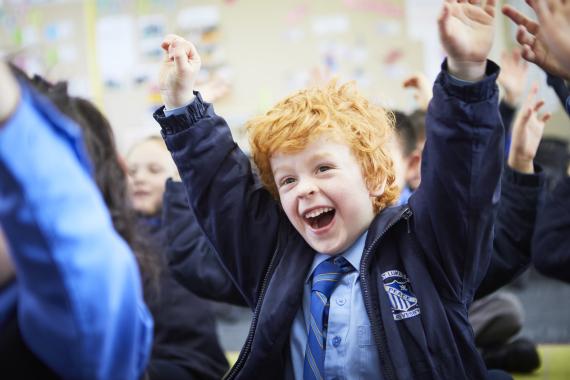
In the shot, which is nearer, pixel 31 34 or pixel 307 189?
pixel 307 189

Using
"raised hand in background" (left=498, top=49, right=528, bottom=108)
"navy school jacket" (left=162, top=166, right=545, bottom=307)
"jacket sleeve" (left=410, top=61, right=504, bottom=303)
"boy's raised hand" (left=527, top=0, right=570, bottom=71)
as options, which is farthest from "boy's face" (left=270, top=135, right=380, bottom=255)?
"raised hand in background" (left=498, top=49, right=528, bottom=108)

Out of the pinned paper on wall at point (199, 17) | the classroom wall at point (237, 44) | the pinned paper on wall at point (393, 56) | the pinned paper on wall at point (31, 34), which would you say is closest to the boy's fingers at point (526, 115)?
the classroom wall at point (237, 44)

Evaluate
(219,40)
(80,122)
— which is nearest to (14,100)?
(80,122)

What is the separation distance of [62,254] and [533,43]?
2.82ft

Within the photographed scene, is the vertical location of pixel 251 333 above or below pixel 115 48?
below

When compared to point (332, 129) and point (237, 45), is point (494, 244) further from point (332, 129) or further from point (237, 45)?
point (237, 45)

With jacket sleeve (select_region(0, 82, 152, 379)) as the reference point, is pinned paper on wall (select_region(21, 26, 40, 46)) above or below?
above

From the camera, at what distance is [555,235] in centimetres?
112

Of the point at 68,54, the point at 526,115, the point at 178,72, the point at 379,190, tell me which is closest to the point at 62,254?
the point at 178,72

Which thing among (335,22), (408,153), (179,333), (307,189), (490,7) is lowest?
(179,333)

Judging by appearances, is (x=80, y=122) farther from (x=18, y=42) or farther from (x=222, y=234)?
(x=18, y=42)

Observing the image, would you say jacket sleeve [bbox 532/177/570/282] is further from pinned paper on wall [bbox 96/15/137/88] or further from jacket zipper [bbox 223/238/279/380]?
pinned paper on wall [bbox 96/15/137/88]

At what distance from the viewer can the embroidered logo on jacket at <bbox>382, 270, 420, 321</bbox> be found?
34.6 inches

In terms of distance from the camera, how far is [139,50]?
364 cm
